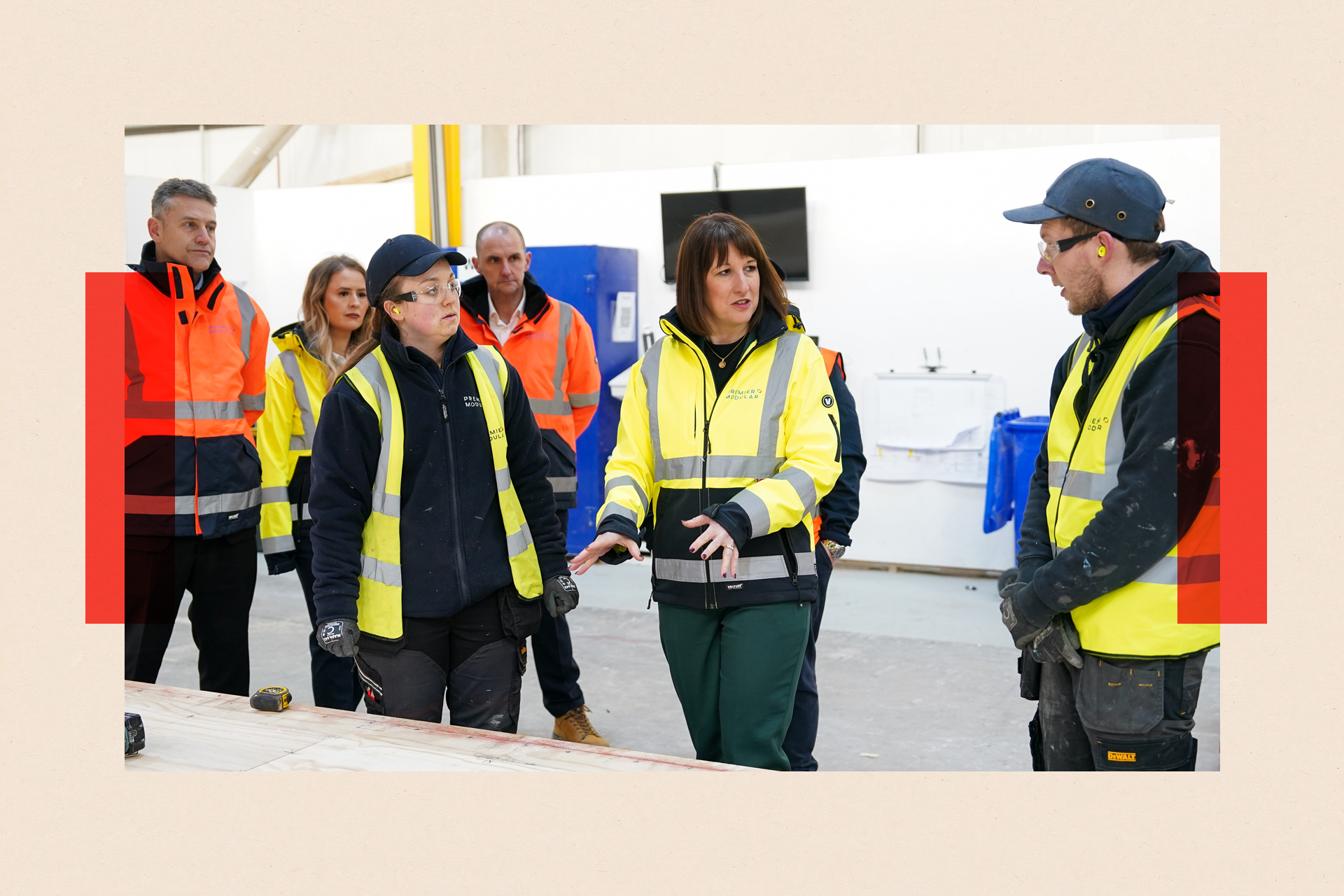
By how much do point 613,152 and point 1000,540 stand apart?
3.63 metres

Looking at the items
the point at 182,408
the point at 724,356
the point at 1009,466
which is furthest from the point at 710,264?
the point at 1009,466

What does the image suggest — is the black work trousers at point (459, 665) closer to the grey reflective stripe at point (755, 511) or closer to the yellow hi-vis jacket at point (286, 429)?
the grey reflective stripe at point (755, 511)

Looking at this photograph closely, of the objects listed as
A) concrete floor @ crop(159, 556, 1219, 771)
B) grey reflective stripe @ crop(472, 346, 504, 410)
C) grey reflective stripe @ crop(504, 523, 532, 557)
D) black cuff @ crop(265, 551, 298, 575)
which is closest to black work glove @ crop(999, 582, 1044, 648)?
grey reflective stripe @ crop(504, 523, 532, 557)

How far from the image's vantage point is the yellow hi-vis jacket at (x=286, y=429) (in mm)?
3217

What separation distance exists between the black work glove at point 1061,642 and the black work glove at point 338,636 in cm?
133

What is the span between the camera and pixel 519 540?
90.4 inches

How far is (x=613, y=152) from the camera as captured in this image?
720cm

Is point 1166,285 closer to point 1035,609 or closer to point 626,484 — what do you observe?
point 1035,609

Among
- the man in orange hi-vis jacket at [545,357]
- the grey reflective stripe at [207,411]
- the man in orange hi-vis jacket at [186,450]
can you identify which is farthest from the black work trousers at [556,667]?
the grey reflective stripe at [207,411]

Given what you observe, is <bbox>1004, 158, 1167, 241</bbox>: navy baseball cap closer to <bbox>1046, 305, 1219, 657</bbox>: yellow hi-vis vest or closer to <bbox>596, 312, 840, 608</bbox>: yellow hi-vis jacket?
<bbox>1046, 305, 1219, 657</bbox>: yellow hi-vis vest

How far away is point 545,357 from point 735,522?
6.04 ft

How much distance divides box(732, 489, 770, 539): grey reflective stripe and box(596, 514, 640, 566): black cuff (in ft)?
0.77

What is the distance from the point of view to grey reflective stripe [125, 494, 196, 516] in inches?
116

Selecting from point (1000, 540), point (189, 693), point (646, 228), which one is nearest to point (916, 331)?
point (1000, 540)
